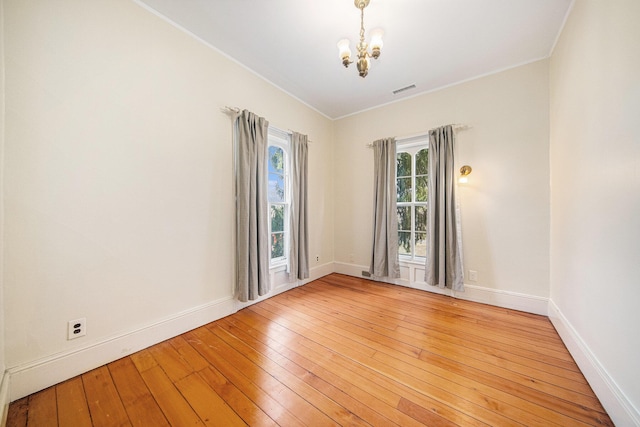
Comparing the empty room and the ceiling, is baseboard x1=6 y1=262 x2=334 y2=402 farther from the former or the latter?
the ceiling

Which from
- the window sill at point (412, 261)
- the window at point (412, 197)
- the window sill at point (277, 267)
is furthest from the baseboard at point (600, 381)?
the window sill at point (277, 267)

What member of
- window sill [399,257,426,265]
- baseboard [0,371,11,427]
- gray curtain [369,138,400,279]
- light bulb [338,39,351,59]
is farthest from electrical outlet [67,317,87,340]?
window sill [399,257,426,265]

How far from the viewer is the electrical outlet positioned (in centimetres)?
153

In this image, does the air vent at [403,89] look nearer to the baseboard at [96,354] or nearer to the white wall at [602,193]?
the white wall at [602,193]

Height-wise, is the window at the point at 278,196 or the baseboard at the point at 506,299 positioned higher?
the window at the point at 278,196

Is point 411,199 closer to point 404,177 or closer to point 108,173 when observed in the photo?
point 404,177

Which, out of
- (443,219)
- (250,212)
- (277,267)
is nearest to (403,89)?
(443,219)

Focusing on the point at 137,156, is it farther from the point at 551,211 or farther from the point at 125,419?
the point at 551,211

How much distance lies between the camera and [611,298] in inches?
50.8

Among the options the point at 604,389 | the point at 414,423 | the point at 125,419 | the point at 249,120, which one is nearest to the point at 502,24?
the point at 249,120

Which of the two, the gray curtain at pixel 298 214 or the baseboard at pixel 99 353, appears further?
the gray curtain at pixel 298 214

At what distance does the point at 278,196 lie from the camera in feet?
10.5

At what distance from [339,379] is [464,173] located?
2.66 m

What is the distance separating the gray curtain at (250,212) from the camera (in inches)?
96.9
